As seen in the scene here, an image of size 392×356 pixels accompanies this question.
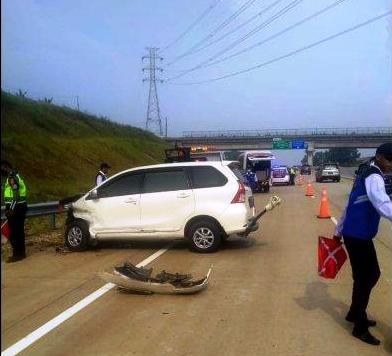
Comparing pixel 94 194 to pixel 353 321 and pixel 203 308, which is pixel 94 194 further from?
pixel 353 321

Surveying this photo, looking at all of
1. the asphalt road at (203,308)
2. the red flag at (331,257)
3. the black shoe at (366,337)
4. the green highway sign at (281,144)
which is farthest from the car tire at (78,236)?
the green highway sign at (281,144)

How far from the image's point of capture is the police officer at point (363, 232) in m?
5.41

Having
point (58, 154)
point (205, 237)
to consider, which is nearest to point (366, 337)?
point (205, 237)

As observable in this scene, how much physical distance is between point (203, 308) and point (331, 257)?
1.66 metres

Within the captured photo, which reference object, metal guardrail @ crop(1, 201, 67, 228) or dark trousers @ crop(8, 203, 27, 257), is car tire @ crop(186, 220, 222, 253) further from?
metal guardrail @ crop(1, 201, 67, 228)

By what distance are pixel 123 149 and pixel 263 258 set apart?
36.8 m

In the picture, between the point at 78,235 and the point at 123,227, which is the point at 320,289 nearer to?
the point at 123,227

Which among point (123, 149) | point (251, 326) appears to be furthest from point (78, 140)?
point (251, 326)

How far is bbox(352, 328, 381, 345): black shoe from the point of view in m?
5.38

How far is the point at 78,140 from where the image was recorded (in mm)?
28781

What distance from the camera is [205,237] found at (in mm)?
10734

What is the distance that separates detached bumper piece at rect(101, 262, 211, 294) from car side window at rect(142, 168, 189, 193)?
357cm

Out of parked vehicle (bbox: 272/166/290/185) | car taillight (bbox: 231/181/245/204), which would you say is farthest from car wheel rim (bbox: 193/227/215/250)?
parked vehicle (bbox: 272/166/290/185)

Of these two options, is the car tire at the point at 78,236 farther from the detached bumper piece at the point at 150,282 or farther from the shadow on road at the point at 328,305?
the shadow on road at the point at 328,305
